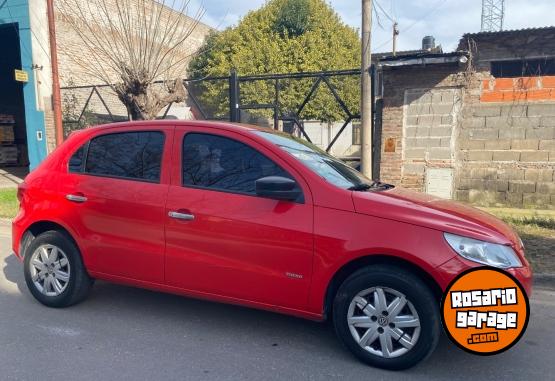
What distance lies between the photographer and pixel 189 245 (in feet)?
11.3

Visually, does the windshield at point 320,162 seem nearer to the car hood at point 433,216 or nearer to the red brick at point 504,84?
the car hood at point 433,216

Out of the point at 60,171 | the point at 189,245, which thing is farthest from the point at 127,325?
the point at 60,171

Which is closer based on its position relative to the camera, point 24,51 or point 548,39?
point 548,39

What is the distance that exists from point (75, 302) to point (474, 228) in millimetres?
3492

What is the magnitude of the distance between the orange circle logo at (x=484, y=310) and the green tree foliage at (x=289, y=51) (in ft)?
58.6

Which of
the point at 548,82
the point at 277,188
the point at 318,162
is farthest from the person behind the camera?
the point at 548,82

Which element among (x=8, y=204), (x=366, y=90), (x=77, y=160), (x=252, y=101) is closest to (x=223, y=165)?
(x=77, y=160)

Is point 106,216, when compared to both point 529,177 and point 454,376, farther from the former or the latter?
point 529,177

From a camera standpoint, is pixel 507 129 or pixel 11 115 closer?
pixel 507 129

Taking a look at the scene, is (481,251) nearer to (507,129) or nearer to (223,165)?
(223,165)

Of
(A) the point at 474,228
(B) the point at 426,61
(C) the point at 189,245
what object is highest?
(B) the point at 426,61

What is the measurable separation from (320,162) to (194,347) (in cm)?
178

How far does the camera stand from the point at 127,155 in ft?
12.8

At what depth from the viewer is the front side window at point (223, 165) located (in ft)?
11.2
